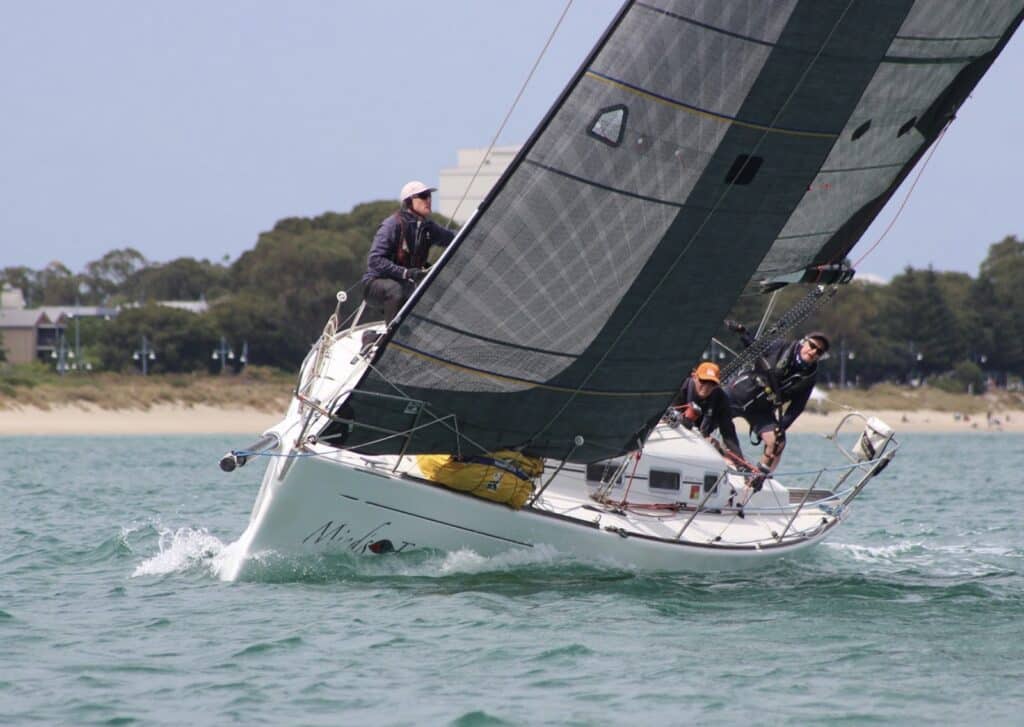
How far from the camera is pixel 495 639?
9625mm

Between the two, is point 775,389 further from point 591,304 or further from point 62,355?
point 62,355

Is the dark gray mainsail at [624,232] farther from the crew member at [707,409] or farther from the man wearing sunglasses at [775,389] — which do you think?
the man wearing sunglasses at [775,389]

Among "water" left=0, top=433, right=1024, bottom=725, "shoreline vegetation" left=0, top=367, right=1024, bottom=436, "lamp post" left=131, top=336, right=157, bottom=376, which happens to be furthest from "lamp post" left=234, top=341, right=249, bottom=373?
"water" left=0, top=433, right=1024, bottom=725

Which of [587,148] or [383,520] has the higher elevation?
[587,148]

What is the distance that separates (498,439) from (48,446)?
1341 inches

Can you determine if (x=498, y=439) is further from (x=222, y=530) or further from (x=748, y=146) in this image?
(x=222, y=530)

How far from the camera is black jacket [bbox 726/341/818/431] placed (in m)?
14.0

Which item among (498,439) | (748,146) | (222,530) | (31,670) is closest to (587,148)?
(748,146)

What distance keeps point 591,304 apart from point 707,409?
9.69ft

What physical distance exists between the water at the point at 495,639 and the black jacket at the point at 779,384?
1.54m

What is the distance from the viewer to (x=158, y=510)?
19594 millimetres

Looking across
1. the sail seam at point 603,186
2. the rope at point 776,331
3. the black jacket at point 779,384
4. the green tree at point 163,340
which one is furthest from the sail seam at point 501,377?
the green tree at point 163,340

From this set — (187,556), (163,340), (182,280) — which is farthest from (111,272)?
(187,556)

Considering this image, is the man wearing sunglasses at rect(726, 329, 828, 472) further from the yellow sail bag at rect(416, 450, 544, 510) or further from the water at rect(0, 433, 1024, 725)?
the yellow sail bag at rect(416, 450, 544, 510)
